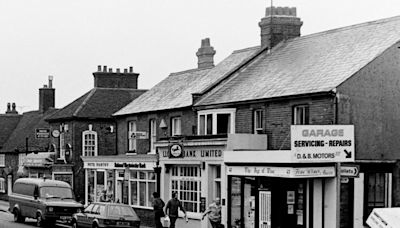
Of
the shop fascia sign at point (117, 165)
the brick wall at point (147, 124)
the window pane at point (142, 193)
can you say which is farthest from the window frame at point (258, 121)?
the window pane at point (142, 193)

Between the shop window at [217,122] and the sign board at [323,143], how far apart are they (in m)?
7.51

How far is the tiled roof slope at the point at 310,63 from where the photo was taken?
2847cm

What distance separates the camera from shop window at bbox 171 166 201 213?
32.9 meters

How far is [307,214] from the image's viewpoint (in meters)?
27.4

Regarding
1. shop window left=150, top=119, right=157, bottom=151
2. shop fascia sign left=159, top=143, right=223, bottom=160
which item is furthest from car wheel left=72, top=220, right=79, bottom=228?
shop window left=150, top=119, right=157, bottom=151

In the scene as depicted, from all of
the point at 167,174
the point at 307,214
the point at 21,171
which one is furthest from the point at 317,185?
the point at 21,171

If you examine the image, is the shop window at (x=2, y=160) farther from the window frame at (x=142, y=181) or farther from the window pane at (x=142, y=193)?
the window pane at (x=142, y=193)

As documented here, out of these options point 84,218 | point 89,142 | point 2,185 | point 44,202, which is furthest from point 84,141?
point 84,218

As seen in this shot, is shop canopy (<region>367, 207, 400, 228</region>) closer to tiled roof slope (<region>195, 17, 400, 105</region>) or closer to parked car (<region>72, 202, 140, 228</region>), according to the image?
tiled roof slope (<region>195, 17, 400, 105</region>)

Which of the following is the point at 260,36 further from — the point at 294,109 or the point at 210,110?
the point at 294,109

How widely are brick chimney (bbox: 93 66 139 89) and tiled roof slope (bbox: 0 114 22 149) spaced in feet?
51.9

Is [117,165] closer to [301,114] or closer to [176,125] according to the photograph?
[176,125]

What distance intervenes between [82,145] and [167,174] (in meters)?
16.2

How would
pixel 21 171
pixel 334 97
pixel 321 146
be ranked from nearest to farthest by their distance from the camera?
pixel 321 146 < pixel 334 97 < pixel 21 171
